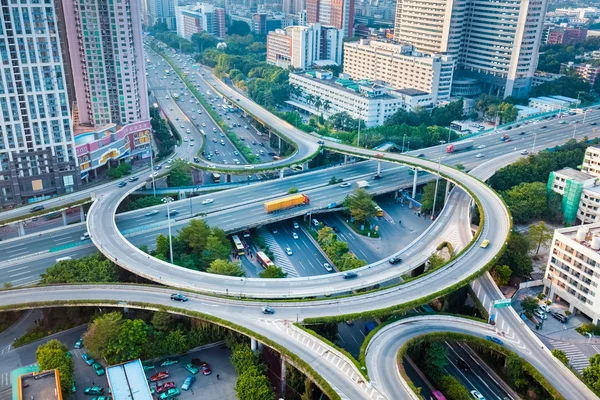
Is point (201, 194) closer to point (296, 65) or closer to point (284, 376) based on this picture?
point (284, 376)

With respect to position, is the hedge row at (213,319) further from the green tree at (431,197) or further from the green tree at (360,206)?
the green tree at (431,197)

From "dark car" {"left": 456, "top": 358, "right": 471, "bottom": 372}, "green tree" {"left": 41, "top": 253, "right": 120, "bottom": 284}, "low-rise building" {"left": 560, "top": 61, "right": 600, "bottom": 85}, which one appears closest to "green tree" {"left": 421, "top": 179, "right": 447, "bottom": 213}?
"dark car" {"left": 456, "top": 358, "right": 471, "bottom": 372}

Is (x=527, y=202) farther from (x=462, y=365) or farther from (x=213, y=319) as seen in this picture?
(x=213, y=319)

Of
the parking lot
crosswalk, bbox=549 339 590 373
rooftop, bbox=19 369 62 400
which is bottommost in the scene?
the parking lot

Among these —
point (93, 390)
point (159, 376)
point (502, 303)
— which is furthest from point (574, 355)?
point (93, 390)

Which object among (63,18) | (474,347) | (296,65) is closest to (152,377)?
(474,347)

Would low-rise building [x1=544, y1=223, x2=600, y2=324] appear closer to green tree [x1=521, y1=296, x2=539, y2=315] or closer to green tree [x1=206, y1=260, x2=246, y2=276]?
green tree [x1=521, y1=296, x2=539, y2=315]
